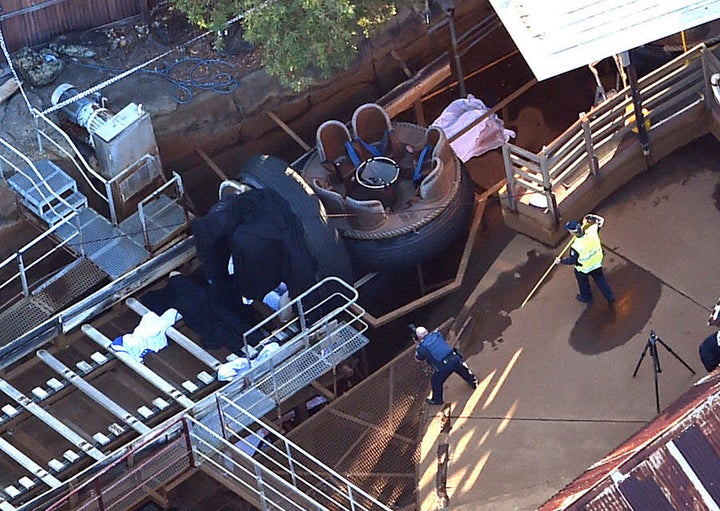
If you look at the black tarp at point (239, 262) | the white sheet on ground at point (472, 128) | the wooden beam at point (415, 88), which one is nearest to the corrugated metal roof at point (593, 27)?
the black tarp at point (239, 262)

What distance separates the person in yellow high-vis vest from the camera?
22.6m

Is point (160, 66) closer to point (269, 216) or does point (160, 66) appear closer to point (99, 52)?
point (99, 52)

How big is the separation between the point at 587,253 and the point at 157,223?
6.61 m

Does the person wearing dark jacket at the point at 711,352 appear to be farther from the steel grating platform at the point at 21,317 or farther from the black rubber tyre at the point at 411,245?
the steel grating platform at the point at 21,317

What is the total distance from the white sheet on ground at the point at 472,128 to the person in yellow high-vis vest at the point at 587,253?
16.0 ft

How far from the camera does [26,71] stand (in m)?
25.8

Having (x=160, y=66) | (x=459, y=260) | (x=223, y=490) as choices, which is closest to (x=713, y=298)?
(x=459, y=260)

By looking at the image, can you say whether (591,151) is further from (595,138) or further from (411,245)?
(411,245)

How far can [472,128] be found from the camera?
2770cm

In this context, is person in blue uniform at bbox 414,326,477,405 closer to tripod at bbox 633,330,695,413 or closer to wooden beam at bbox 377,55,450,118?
tripod at bbox 633,330,695,413

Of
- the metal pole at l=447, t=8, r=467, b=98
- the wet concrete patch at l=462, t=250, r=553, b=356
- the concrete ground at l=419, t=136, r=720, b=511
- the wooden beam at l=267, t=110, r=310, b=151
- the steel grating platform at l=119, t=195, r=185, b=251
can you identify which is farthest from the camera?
the metal pole at l=447, t=8, r=467, b=98

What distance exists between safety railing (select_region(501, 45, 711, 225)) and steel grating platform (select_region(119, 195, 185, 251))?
5.01 metres

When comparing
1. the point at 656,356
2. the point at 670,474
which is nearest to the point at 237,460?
the point at 656,356

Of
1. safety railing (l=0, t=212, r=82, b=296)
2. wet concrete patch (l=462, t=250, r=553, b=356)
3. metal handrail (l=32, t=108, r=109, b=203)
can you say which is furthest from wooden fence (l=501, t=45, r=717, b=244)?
safety railing (l=0, t=212, r=82, b=296)
